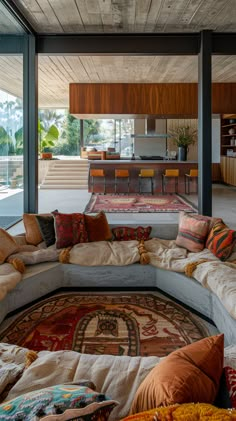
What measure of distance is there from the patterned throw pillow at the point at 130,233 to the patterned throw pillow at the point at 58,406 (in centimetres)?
378

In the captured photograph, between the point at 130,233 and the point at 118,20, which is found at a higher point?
the point at 118,20

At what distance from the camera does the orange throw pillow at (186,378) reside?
4.91 ft

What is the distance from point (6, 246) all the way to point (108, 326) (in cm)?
147

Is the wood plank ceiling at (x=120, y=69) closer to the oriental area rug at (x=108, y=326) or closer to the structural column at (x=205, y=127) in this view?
the structural column at (x=205, y=127)

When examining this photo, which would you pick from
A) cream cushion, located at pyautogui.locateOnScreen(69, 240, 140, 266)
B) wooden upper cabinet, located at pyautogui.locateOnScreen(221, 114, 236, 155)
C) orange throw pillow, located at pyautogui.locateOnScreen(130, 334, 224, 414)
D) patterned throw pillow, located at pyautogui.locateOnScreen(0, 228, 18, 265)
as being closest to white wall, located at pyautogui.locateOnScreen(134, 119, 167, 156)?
wooden upper cabinet, located at pyautogui.locateOnScreen(221, 114, 236, 155)

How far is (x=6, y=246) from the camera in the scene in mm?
4332

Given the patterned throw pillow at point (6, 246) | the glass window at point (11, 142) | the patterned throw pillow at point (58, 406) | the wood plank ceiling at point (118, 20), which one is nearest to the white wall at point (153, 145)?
the wood plank ceiling at point (118, 20)

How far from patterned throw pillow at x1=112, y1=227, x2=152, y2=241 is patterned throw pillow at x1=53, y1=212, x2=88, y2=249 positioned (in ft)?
1.63

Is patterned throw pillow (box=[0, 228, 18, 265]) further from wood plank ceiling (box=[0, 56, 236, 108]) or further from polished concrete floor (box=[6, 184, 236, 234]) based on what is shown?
wood plank ceiling (box=[0, 56, 236, 108])

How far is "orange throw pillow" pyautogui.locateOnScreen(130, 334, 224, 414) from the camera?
150 centimetres

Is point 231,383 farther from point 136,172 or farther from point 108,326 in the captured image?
point 136,172

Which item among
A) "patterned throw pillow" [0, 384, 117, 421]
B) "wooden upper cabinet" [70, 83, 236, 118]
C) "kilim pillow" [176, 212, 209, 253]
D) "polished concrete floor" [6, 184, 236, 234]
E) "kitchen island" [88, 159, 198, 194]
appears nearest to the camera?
"patterned throw pillow" [0, 384, 117, 421]

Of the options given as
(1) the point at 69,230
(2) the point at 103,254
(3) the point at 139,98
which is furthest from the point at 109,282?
(3) the point at 139,98

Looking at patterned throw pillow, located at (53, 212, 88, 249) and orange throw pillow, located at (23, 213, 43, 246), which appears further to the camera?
orange throw pillow, located at (23, 213, 43, 246)
